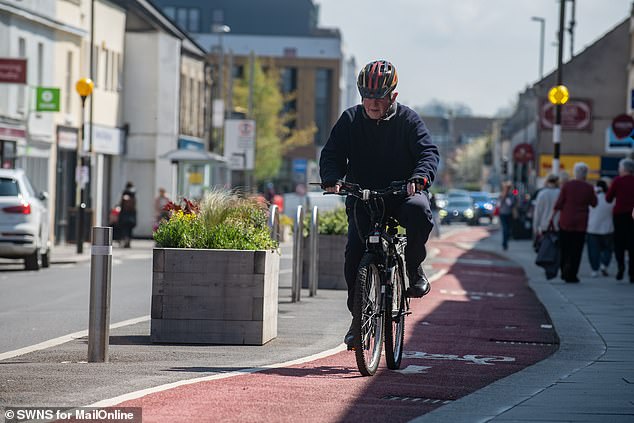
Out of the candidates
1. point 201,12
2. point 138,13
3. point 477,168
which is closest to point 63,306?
point 138,13

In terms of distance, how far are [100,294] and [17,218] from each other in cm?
1732

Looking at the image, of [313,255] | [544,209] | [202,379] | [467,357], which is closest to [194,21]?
[544,209]

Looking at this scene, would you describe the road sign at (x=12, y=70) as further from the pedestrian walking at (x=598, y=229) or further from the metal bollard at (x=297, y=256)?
the metal bollard at (x=297, y=256)

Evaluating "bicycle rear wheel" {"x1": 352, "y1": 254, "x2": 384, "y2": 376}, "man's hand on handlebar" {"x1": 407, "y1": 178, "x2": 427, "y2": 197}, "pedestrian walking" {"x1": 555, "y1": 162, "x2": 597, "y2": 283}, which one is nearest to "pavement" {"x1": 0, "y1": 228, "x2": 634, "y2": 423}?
"bicycle rear wheel" {"x1": 352, "y1": 254, "x2": 384, "y2": 376}

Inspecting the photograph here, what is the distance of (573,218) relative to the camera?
76.4 ft

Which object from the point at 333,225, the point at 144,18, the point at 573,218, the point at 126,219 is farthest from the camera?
the point at 144,18

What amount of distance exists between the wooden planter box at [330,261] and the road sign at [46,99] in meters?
22.1

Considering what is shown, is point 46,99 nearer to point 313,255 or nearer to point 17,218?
point 17,218

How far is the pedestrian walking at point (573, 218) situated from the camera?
23281 mm

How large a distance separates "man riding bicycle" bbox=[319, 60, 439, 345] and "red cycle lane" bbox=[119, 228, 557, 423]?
0.66 meters

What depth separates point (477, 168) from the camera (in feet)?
633

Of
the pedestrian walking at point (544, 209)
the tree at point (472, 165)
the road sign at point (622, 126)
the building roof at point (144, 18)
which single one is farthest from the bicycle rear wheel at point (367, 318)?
the tree at point (472, 165)

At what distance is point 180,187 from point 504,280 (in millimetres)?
36068

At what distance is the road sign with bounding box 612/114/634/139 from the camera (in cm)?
2702
